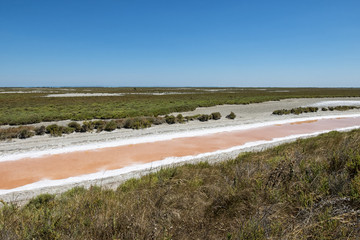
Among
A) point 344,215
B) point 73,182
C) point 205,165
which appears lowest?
point 73,182

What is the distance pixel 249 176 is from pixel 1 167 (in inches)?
399

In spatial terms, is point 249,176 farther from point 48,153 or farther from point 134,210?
point 48,153

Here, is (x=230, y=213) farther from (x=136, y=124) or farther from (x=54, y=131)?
(x=54, y=131)

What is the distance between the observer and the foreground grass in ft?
8.37

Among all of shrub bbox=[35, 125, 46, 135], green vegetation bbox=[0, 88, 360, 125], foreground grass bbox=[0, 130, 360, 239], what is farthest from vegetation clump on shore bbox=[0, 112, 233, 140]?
foreground grass bbox=[0, 130, 360, 239]

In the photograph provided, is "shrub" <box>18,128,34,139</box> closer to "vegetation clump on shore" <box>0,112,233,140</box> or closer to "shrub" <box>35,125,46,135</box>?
"vegetation clump on shore" <box>0,112,233,140</box>

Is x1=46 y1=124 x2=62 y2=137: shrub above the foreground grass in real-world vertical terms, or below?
below

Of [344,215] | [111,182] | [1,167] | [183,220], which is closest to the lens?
[344,215]

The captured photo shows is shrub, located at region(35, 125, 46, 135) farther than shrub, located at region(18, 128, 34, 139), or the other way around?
shrub, located at region(35, 125, 46, 135)

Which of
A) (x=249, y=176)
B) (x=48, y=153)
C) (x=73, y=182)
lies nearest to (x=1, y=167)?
(x=48, y=153)

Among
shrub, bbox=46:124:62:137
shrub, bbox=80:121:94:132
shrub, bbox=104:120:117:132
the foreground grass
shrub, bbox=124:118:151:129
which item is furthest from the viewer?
shrub, bbox=124:118:151:129

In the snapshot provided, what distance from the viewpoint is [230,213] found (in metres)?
Answer: 3.39

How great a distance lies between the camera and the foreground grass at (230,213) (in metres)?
2.55

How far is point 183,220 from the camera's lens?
10.5ft
